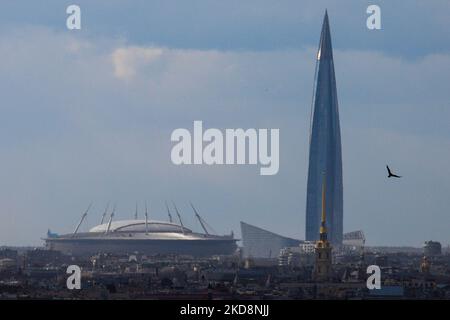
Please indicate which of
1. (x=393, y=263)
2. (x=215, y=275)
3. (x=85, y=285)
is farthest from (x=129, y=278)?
(x=393, y=263)

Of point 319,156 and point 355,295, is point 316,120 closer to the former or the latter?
point 319,156

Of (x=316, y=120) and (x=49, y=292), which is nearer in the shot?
(x=49, y=292)

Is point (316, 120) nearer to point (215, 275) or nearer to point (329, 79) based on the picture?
Answer: point (329, 79)

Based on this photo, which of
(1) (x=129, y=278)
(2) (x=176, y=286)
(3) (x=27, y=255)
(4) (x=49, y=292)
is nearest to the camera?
(4) (x=49, y=292)

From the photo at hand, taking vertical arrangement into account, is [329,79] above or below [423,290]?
above
